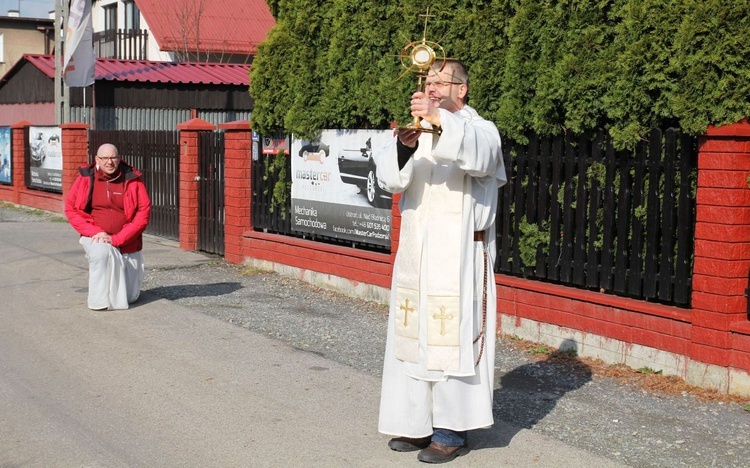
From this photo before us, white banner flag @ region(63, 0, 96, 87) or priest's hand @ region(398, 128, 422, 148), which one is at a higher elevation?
white banner flag @ region(63, 0, 96, 87)

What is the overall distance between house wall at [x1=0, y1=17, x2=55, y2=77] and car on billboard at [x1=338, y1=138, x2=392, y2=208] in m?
41.0

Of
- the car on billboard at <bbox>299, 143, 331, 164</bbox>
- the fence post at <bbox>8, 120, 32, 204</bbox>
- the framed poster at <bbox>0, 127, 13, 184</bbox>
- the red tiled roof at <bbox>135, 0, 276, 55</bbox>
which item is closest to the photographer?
the car on billboard at <bbox>299, 143, 331, 164</bbox>

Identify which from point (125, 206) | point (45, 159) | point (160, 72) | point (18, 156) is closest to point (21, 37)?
point (160, 72)

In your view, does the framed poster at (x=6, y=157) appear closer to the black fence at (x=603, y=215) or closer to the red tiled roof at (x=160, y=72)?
the red tiled roof at (x=160, y=72)

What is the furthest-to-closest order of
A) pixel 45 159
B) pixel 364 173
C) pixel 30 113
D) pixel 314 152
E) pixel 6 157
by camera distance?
pixel 30 113
pixel 6 157
pixel 45 159
pixel 314 152
pixel 364 173

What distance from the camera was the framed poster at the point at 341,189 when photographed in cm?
1184

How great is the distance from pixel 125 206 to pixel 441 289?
228 inches

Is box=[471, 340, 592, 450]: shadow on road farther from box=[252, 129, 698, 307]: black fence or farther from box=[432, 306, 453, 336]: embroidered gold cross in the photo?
box=[432, 306, 453, 336]: embroidered gold cross

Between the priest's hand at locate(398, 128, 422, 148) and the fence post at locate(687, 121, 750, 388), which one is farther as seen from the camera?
the fence post at locate(687, 121, 750, 388)

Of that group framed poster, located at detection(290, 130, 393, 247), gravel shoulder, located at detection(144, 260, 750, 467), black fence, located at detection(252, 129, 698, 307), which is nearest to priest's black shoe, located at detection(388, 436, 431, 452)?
gravel shoulder, located at detection(144, 260, 750, 467)

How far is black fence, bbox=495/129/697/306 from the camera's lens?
8117mm

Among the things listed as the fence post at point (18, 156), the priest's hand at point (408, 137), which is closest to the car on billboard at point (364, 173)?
the priest's hand at point (408, 137)

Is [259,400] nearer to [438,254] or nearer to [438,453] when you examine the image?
[438,453]

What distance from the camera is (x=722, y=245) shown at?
7656 millimetres
